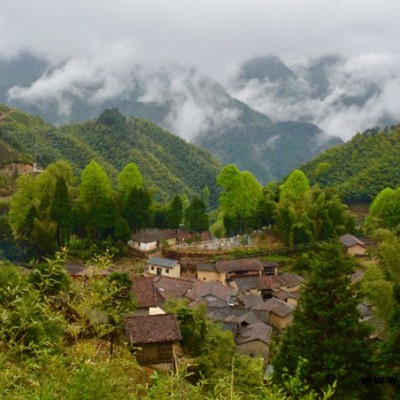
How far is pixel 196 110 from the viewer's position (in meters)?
166

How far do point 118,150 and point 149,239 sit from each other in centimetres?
5197

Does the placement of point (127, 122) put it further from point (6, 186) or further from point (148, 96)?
point (148, 96)

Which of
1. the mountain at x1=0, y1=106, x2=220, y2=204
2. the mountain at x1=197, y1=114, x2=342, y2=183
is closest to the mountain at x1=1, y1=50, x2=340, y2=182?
the mountain at x1=197, y1=114, x2=342, y2=183

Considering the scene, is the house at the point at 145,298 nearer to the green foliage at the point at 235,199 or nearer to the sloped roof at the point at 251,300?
the sloped roof at the point at 251,300

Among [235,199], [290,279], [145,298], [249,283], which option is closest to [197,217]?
[235,199]

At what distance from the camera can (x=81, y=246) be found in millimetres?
33531

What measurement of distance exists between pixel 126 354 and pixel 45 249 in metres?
26.8

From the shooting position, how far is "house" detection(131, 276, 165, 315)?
19.8 m

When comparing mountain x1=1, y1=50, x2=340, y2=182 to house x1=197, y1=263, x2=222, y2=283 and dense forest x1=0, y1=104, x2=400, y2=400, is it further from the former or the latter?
house x1=197, y1=263, x2=222, y2=283

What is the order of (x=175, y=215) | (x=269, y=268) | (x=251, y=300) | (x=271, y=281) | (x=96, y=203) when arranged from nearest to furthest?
(x=251, y=300), (x=271, y=281), (x=269, y=268), (x=96, y=203), (x=175, y=215)

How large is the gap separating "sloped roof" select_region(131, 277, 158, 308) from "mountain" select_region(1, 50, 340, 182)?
12466cm

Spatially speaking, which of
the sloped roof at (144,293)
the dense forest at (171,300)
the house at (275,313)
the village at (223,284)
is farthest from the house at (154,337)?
the house at (275,313)

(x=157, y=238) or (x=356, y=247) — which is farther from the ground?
(x=157, y=238)

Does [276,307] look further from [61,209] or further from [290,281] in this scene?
[61,209]
